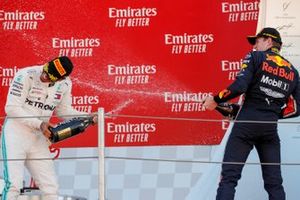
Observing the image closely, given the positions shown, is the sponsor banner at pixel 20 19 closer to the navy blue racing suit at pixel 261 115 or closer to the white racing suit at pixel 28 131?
the white racing suit at pixel 28 131

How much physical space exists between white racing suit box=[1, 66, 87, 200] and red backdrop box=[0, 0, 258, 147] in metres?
0.91

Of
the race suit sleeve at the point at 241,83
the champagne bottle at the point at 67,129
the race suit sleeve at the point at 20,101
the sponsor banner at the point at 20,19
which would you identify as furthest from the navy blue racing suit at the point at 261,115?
the sponsor banner at the point at 20,19

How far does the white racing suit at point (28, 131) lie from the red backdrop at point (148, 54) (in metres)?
0.91

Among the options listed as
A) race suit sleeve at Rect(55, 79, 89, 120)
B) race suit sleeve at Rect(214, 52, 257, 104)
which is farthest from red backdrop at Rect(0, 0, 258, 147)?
race suit sleeve at Rect(214, 52, 257, 104)

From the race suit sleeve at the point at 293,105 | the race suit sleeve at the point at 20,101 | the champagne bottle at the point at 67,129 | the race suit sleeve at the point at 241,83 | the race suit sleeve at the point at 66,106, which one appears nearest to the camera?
the race suit sleeve at the point at 241,83

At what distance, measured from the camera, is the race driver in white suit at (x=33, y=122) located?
7.26m

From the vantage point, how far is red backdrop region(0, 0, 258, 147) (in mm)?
8375

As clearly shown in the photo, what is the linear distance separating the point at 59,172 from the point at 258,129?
6.17 feet

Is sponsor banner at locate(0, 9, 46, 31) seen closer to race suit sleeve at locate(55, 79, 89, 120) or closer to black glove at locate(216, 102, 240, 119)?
race suit sleeve at locate(55, 79, 89, 120)

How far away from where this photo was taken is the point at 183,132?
8406 mm

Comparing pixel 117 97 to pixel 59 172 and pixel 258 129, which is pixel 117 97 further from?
pixel 258 129

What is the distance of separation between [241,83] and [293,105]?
58 centimetres

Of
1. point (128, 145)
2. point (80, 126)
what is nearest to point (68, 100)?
point (80, 126)

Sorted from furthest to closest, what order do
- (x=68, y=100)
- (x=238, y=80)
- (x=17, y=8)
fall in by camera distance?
(x=17, y=8)
(x=68, y=100)
(x=238, y=80)
